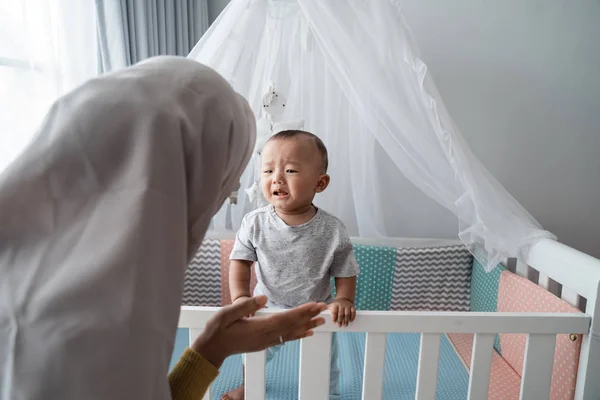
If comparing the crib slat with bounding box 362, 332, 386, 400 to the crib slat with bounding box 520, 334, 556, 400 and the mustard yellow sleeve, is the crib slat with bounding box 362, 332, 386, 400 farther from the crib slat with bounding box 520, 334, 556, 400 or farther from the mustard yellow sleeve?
the mustard yellow sleeve

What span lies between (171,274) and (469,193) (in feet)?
3.63

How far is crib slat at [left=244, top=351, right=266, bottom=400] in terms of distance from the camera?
91cm

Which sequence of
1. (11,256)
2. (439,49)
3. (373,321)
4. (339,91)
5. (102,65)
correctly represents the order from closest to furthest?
(11,256) < (373,321) < (102,65) < (339,91) < (439,49)

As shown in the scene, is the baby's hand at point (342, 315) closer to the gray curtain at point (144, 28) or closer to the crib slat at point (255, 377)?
the crib slat at point (255, 377)

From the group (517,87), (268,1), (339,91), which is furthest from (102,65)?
(517,87)

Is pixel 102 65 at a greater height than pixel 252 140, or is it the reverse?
pixel 102 65

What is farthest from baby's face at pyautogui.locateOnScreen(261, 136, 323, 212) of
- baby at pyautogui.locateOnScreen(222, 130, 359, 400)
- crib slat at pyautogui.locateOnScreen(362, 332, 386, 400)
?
crib slat at pyautogui.locateOnScreen(362, 332, 386, 400)

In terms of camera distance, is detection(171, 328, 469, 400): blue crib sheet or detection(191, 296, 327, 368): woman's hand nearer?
detection(191, 296, 327, 368): woman's hand

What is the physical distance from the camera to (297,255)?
120cm

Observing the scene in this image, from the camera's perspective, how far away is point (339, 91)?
69.4 inches

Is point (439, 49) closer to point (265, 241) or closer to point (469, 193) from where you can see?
point (469, 193)

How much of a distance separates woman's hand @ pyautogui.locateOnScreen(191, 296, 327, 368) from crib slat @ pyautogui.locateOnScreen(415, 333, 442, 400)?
46 cm

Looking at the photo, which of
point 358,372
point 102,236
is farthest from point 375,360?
point 102,236

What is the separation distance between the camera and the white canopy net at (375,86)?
4.11 feet
